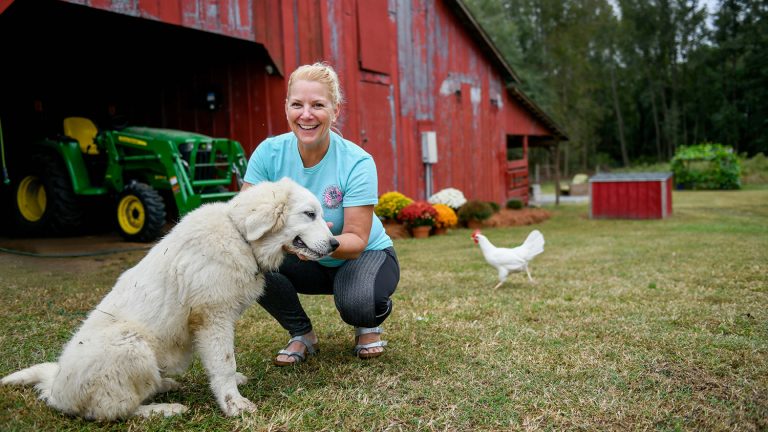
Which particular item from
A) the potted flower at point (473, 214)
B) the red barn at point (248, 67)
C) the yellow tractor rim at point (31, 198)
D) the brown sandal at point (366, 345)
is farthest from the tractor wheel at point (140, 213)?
the potted flower at point (473, 214)

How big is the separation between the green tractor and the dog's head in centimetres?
554

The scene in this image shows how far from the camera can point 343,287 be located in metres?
3.27

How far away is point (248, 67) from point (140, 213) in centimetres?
308

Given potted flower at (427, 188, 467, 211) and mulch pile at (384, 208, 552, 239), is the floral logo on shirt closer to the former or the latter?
potted flower at (427, 188, 467, 211)

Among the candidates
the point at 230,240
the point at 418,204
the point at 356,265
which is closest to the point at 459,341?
the point at 356,265

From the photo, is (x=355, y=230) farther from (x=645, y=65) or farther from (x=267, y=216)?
(x=645, y=65)

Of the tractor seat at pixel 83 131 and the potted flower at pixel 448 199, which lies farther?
the potted flower at pixel 448 199

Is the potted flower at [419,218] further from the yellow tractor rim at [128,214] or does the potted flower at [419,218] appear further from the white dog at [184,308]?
the white dog at [184,308]

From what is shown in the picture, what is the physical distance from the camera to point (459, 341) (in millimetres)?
3811

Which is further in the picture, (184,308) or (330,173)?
(330,173)

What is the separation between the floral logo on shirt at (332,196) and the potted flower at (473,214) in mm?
10230

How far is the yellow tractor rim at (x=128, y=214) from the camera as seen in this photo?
8188 millimetres

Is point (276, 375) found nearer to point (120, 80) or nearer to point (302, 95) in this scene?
point (302, 95)

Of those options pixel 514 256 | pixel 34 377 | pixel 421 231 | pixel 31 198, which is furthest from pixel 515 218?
pixel 34 377
